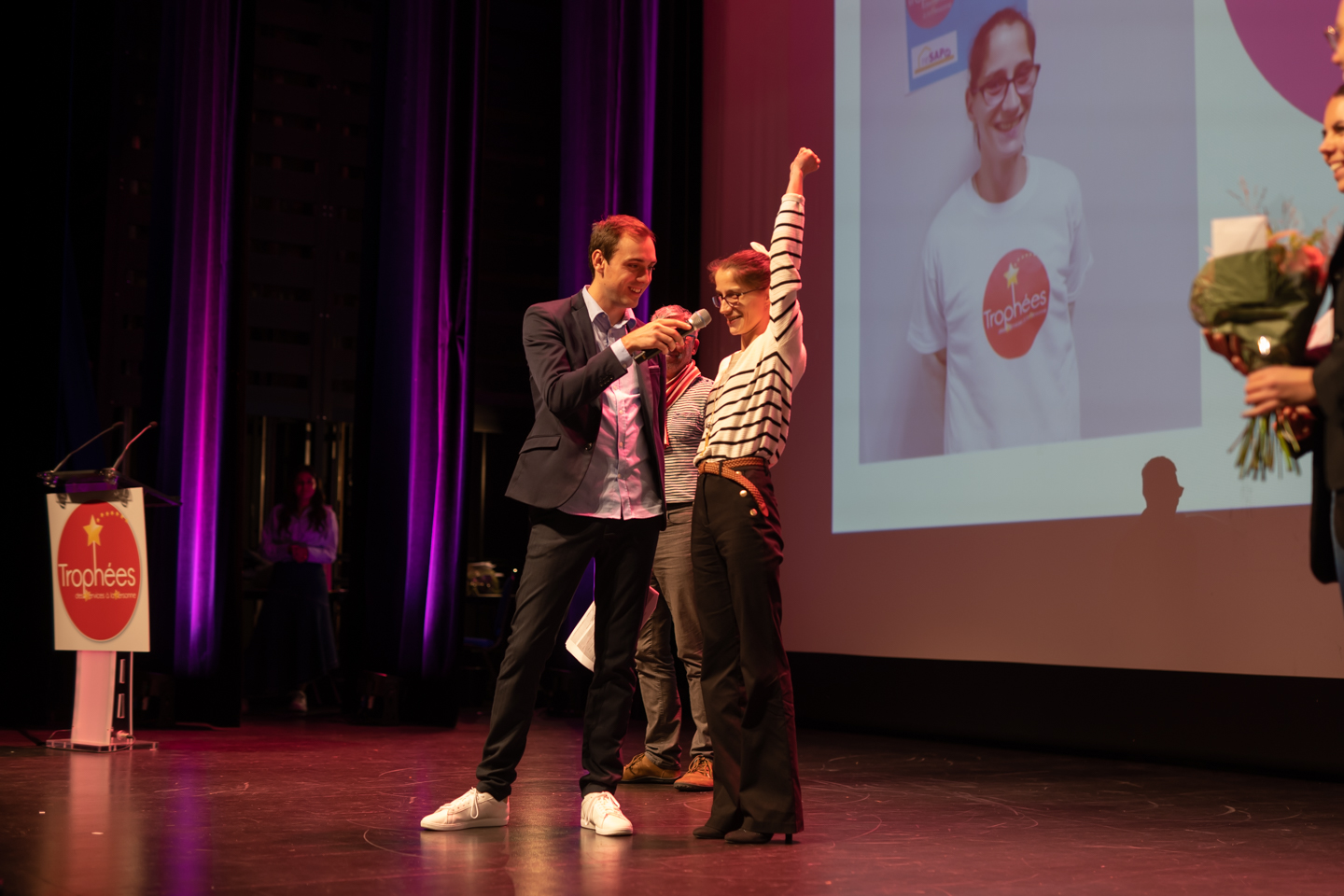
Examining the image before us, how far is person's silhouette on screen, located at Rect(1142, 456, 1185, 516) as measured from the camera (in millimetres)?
4012

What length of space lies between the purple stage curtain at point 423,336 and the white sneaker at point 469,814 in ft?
10.0

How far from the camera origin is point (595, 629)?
2721 mm

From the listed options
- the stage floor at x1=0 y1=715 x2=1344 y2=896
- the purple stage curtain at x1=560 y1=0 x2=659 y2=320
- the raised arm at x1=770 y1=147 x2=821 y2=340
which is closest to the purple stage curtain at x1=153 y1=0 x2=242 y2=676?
the stage floor at x1=0 y1=715 x2=1344 y2=896

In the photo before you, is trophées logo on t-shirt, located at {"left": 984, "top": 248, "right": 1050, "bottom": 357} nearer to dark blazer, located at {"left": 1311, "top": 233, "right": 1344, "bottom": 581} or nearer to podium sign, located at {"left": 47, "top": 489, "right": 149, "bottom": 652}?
dark blazer, located at {"left": 1311, "top": 233, "right": 1344, "bottom": 581}

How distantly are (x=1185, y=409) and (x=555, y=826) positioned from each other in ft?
8.13

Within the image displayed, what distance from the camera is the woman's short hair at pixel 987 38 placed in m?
4.56

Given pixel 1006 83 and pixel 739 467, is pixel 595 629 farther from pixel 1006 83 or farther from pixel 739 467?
pixel 1006 83

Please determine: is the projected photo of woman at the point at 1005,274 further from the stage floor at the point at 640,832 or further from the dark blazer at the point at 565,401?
the dark blazer at the point at 565,401

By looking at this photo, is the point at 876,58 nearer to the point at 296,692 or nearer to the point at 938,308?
the point at 938,308

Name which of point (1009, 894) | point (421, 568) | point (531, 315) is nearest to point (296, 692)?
point (421, 568)

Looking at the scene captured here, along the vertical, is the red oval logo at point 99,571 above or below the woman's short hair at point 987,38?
below

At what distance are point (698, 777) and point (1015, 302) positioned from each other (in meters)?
2.20

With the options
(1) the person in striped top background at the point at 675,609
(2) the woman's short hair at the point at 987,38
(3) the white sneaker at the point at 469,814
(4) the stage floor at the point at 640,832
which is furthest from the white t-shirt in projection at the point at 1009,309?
(3) the white sneaker at the point at 469,814

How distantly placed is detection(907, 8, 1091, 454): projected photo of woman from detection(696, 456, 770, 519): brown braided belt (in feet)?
6.95
